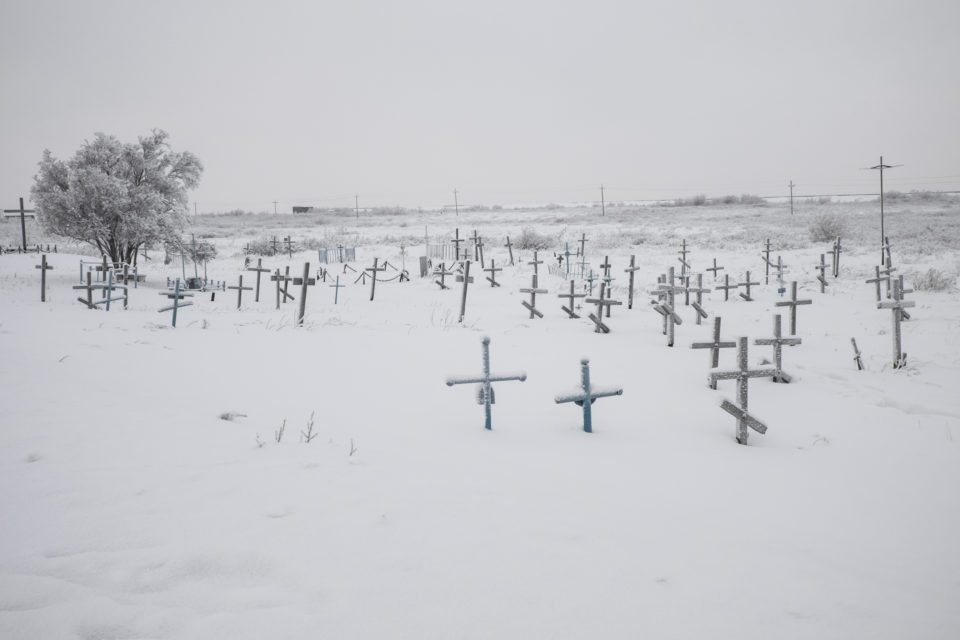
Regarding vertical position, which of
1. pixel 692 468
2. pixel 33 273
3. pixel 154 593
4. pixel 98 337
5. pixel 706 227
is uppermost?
pixel 706 227

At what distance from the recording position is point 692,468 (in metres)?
4.95

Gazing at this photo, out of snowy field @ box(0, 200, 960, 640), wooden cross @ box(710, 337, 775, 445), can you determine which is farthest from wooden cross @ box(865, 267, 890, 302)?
wooden cross @ box(710, 337, 775, 445)

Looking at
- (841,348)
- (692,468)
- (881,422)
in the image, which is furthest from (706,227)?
(692,468)

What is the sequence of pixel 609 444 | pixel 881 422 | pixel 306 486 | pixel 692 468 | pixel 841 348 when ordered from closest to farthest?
pixel 306 486 → pixel 692 468 → pixel 609 444 → pixel 881 422 → pixel 841 348

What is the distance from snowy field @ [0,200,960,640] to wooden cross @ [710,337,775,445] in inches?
9.3

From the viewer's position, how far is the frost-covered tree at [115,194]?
2058 cm

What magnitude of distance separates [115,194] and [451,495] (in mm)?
23721

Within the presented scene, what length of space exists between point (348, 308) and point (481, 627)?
1536cm

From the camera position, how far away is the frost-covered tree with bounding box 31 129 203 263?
20578mm

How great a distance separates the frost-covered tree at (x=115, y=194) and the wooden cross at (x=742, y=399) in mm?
24000

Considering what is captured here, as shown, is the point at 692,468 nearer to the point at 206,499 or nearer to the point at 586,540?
the point at 586,540

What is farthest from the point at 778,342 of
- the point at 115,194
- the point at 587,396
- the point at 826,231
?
the point at 826,231

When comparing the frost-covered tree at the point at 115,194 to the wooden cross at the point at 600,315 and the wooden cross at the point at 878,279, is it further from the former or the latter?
the wooden cross at the point at 878,279

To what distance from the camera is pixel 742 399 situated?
5828 millimetres
